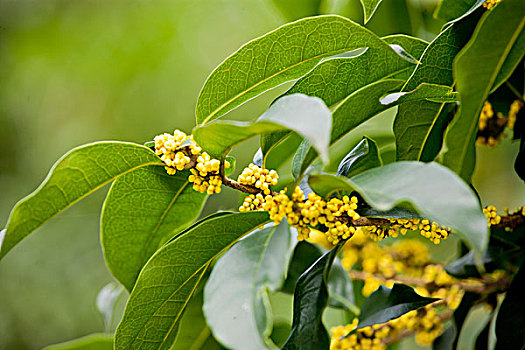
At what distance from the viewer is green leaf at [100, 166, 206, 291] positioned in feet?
1.60

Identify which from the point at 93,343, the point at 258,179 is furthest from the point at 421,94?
the point at 93,343

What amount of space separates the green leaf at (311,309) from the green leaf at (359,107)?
109mm

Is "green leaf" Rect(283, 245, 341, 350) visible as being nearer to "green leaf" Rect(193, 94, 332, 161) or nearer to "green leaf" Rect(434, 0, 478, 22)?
"green leaf" Rect(193, 94, 332, 161)

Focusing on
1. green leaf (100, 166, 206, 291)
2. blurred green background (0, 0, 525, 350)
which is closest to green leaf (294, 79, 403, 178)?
green leaf (100, 166, 206, 291)

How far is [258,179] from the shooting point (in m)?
0.44

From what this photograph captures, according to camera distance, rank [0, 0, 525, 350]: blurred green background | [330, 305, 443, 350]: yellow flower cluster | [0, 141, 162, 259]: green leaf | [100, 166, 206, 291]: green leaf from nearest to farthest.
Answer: [0, 141, 162, 259]: green leaf, [100, 166, 206, 291]: green leaf, [330, 305, 443, 350]: yellow flower cluster, [0, 0, 525, 350]: blurred green background

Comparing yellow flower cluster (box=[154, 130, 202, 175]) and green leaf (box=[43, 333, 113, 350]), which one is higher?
yellow flower cluster (box=[154, 130, 202, 175])

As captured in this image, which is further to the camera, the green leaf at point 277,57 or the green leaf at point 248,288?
the green leaf at point 277,57

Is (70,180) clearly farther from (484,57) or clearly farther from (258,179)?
(484,57)

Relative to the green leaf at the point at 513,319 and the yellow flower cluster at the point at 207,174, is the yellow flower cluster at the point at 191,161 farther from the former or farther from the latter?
the green leaf at the point at 513,319

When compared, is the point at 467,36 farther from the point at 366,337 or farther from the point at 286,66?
the point at 366,337

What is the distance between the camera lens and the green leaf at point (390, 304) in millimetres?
522

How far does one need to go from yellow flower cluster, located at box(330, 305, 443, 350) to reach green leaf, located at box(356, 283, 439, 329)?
0.05 m

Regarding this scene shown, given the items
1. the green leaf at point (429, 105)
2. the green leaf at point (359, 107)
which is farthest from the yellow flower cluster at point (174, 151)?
the green leaf at point (429, 105)
